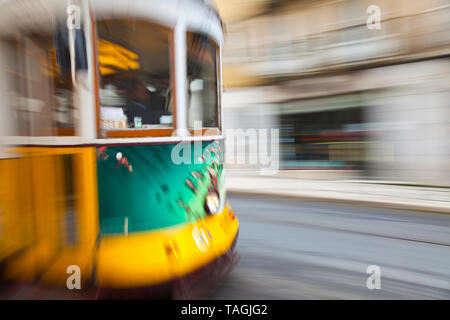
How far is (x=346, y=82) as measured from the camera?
742 centimetres

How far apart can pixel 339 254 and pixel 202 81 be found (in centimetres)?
245

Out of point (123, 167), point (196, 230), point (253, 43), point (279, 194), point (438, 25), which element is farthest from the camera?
point (253, 43)

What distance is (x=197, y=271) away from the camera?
2291mm

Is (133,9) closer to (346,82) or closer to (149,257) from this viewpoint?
(149,257)

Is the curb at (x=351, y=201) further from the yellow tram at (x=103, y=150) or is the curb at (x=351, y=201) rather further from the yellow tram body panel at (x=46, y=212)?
the yellow tram body panel at (x=46, y=212)

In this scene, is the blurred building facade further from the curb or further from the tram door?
the tram door

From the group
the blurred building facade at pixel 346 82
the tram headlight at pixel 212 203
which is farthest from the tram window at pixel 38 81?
the blurred building facade at pixel 346 82

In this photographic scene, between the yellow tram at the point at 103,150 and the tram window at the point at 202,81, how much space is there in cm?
4

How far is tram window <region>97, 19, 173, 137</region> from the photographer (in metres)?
2.19

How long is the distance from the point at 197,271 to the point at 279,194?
5.11 m

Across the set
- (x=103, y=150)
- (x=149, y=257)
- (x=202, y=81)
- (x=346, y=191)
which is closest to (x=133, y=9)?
(x=202, y=81)

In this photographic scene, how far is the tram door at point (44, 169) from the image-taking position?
213 cm
